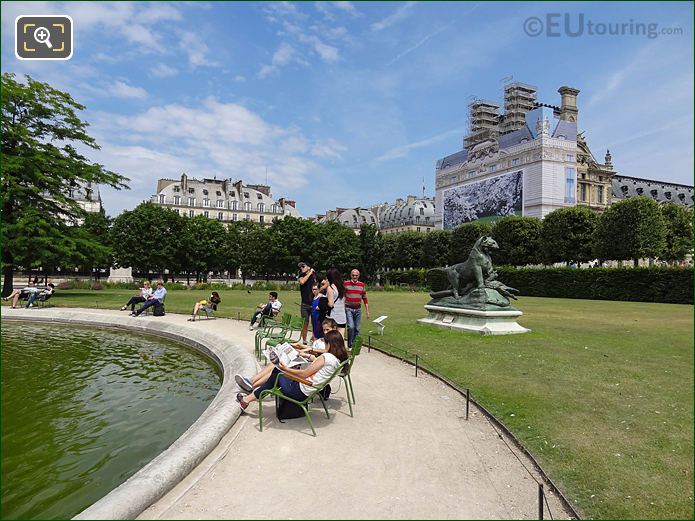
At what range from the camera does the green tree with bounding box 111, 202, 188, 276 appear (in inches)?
2132

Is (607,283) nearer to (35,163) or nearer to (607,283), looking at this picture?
(607,283)

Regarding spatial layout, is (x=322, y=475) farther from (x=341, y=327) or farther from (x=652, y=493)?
(x=341, y=327)

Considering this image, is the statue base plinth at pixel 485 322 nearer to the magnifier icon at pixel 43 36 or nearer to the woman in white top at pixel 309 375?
the woman in white top at pixel 309 375

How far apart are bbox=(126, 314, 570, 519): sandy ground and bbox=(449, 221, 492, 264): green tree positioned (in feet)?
168

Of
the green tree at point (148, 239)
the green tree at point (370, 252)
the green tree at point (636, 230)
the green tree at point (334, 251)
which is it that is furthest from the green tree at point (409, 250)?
the green tree at point (148, 239)

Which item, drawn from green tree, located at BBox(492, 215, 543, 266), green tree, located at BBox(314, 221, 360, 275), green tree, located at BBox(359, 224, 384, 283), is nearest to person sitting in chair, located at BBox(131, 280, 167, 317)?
green tree, located at BBox(359, 224, 384, 283)

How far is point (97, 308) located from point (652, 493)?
21584mm

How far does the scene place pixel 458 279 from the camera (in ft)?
51.1

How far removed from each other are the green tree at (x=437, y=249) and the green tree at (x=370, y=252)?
724cm


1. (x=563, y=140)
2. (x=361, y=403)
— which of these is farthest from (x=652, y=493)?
(x=563, y=140)

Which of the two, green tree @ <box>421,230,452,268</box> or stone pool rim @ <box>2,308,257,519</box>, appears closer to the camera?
stone pool rim @ <box>2,308,257,519</box>

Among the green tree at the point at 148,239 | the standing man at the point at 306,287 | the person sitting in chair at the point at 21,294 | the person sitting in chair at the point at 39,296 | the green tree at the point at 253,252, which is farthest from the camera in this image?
the green tree at the point at 253,252

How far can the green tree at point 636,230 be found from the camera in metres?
40.6

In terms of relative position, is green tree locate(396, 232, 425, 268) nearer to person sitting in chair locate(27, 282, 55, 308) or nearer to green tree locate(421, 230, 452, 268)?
green tree locate(421, 230, 452, 268)
